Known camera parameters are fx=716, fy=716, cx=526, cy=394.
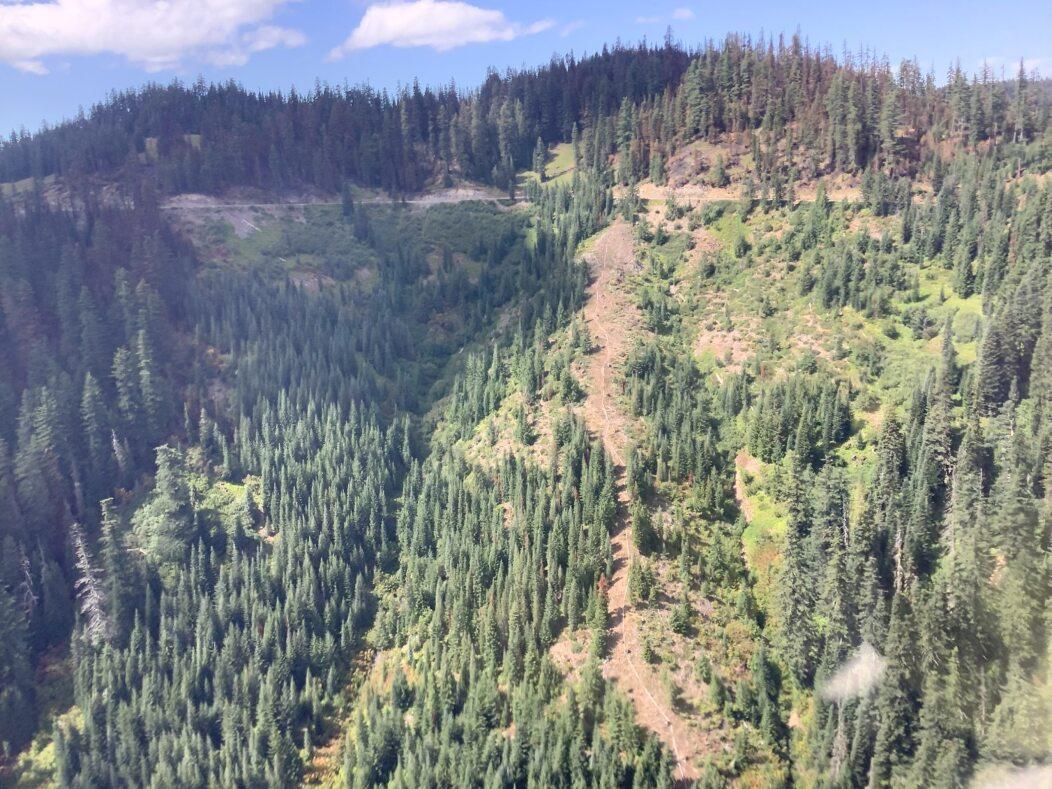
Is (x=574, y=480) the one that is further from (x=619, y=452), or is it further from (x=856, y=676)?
(x=856, y=676)

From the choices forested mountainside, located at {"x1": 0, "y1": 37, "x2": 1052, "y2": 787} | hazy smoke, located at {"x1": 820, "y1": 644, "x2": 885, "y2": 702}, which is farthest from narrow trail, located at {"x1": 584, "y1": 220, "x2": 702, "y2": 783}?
hazy smoke, located at {"x1": 820, "y1": 644, "x2": 885, "y2": 702}

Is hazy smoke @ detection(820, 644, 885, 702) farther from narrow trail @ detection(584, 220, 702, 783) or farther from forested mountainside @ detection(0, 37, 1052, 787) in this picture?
narrow trail @ detection(584, 220, 702, 783)

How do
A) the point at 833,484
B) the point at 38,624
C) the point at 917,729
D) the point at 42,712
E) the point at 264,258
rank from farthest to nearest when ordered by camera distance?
the point at 264,258, the point at 38,624, the point at 42,712, the point at 833,484, the point at 917,729

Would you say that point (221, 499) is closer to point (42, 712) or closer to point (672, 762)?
point (42, 712)

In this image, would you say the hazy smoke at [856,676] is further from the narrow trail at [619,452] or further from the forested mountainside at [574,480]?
the narrow trail at [619,452]

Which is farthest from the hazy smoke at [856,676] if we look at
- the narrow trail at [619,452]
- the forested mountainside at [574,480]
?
the narrow trail at [619,452]

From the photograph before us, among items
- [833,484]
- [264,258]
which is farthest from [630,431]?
[264,258]
